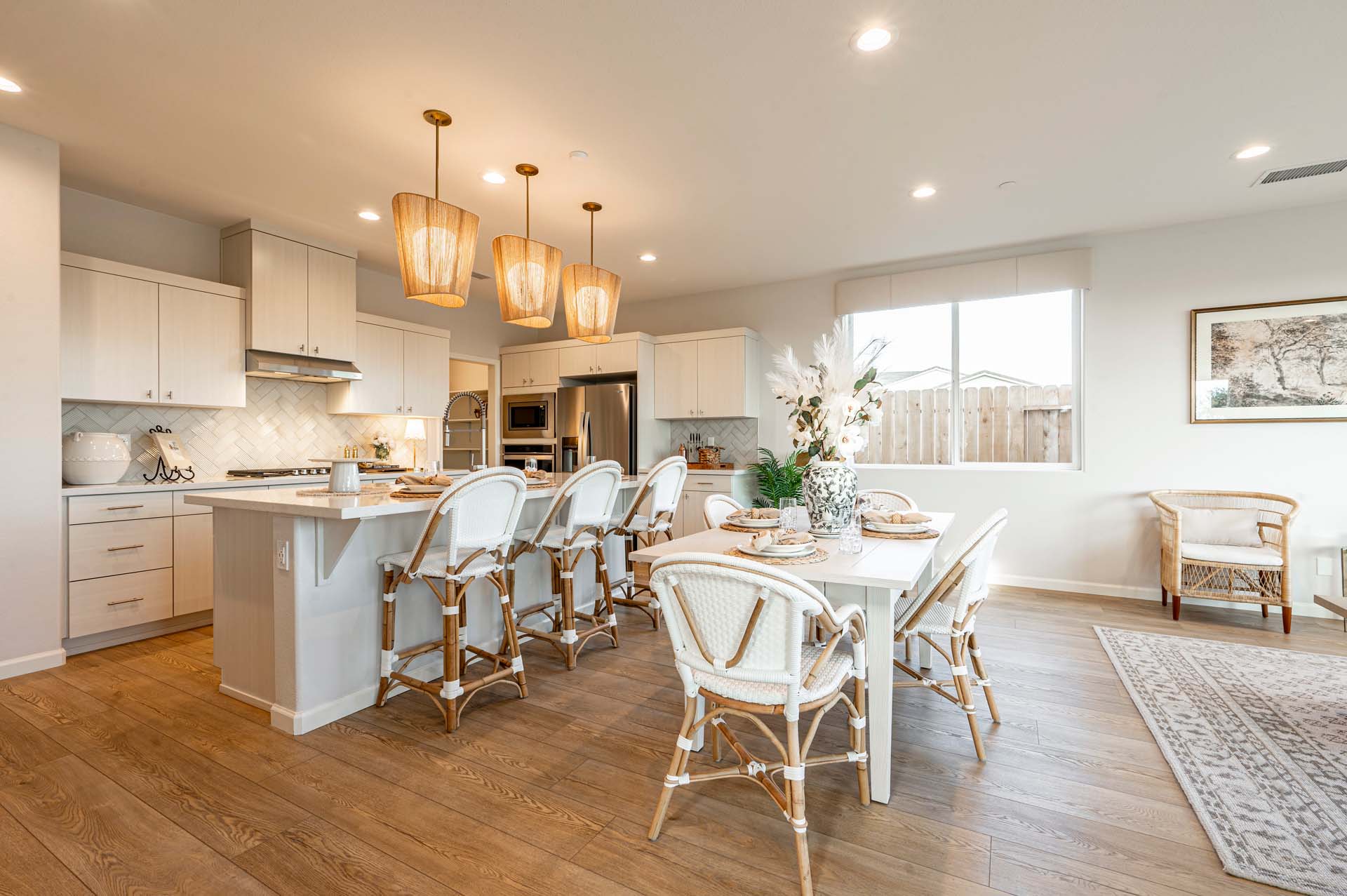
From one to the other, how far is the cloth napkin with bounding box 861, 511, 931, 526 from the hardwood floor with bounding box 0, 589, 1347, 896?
0.81 metres

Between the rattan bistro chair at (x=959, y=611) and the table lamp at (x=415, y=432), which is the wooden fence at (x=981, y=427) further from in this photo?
the table lamp at (x=415, y=432)

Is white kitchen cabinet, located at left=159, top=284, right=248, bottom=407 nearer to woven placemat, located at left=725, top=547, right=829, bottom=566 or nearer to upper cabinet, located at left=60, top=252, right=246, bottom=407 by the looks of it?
upper cabinet, located at left=60, top=252, right=246, bottom=407

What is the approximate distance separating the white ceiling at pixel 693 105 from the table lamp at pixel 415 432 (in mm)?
1979

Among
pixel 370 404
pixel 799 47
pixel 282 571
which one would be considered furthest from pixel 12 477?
pixel 799 47

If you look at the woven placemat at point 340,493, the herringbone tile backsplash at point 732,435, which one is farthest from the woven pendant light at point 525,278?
the herringbone tile backsplash at point 732,435

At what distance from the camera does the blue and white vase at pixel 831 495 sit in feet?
8.05

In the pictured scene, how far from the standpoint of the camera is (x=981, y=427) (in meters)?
5.00

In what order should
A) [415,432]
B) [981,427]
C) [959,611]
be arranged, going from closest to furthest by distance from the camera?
[959,611]
[981,427]
[415,432]

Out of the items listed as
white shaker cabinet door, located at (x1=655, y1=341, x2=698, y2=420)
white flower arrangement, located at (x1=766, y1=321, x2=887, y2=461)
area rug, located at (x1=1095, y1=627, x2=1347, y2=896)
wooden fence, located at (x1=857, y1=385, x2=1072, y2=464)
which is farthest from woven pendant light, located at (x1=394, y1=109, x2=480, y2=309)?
wooden fence, located at (x1=857, y1=385, x2=1072, y2=464)

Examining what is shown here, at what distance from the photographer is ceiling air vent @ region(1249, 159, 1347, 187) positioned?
3.29m

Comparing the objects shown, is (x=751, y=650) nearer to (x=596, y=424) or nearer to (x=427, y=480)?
(x=427, y=480)

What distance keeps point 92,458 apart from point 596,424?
3.61 metres

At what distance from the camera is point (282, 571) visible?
235 cm

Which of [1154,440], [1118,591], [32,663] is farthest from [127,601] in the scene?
[1154,440]
